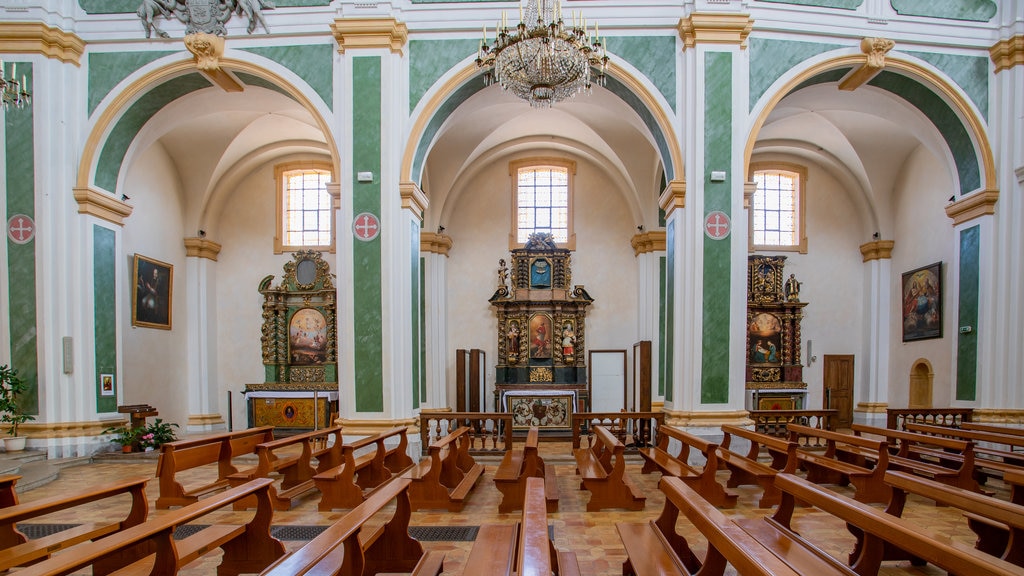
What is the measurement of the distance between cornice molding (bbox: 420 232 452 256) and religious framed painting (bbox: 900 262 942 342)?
1018 centimetres

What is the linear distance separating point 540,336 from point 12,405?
9.44 meters

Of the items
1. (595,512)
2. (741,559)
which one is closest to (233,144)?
(595,512)

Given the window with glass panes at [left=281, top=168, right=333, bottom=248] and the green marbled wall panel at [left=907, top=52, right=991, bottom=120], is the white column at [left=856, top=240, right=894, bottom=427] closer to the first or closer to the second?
the green marbled wall panel at [left=907, top=52, right=991, bottom=120]

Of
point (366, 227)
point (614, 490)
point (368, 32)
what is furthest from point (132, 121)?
point (614, 490)

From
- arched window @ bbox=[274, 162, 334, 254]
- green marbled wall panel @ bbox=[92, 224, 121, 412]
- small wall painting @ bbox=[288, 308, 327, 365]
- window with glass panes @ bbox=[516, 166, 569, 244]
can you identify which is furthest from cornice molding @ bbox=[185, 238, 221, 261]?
window with glass panes @ bbox=[516, 166, 569, 244]

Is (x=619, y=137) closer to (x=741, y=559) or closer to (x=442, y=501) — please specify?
(x=442, y=501)

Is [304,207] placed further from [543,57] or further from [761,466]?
[761,466]

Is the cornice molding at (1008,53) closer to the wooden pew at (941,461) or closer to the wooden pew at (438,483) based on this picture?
the wooden pew at (941,461)

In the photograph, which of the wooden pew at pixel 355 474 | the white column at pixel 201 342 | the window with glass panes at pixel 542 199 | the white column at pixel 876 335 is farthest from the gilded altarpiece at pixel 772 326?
the white column at pixel 201 342

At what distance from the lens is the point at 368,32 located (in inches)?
360

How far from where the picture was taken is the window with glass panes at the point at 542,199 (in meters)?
15.4

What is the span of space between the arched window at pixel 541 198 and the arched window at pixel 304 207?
446 centimetres

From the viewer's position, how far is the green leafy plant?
8633mm

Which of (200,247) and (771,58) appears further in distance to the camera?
(200,247)
